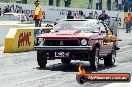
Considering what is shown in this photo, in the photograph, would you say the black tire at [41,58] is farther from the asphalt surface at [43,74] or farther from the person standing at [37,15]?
the person standing at [37,15]

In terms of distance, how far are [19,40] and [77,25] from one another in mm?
7406

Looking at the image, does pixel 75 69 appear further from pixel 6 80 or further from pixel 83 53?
pixel 6 80

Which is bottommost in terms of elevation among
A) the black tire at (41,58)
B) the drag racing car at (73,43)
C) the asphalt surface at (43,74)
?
the asphalt surface at (43,74)

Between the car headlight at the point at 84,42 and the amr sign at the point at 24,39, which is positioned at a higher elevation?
the car headlight at the point at 84,42

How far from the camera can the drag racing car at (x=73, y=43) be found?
13289mm

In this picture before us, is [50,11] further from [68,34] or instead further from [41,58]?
[68,34]

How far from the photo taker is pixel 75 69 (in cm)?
1403

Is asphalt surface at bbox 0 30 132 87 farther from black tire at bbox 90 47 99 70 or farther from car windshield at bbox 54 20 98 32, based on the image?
car windshield at bbox 54 20 98 32

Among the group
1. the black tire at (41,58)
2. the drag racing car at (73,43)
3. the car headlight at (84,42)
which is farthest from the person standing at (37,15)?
the car headlight at (84,42)

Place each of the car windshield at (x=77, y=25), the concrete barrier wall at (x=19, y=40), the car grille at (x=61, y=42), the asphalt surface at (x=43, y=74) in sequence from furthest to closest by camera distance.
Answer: the concrete barrier wall at (x=19, y=40) < the car windshield at (x=77, y=25) < the car grille at (x=61, y=42) < the asphalt surface at (x=43, y=74)

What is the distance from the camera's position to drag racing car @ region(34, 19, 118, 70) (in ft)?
43.6

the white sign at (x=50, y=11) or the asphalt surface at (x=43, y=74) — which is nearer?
the asphalt surface at (x=43, y=74)

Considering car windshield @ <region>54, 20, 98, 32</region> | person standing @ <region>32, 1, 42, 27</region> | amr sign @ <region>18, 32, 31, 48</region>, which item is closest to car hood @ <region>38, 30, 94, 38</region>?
car windshield @ <region>54, 20, 98, 32</region>

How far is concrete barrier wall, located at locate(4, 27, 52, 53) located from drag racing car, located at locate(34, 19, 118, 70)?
6.78 meters
